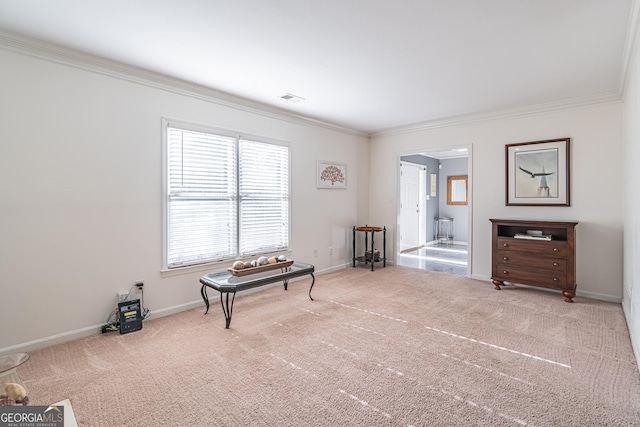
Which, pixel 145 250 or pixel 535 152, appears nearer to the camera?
pixel 145 250

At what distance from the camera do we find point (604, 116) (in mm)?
3877

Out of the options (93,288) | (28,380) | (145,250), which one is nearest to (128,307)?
(93,288)

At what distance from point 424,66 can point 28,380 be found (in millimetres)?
4067

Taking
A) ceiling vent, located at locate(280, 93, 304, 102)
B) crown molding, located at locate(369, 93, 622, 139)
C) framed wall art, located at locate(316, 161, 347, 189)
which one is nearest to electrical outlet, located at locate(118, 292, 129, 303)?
ceiling vent, located at locate(280, 93, 304, 102)

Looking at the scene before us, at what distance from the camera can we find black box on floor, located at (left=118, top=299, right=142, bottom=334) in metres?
2.94

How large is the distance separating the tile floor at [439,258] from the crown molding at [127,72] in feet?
12.1

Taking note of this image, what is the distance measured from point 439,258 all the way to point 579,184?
3.03m

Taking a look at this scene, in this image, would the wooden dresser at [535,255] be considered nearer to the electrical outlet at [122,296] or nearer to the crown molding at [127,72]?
the crown molding at [127,72]

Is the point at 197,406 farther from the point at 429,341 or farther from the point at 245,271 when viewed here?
the point at 429,341

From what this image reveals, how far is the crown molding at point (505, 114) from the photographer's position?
3.88m

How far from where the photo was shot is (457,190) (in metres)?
8.45

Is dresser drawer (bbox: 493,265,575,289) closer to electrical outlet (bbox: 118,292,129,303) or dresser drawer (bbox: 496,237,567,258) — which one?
dresser drawer (bbox: 496,237,567,258)

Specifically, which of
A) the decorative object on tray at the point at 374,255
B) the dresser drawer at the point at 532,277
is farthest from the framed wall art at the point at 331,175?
the dresser drawer at the point at 532,277

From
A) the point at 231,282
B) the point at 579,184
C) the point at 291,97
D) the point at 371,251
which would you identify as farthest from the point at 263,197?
the point at 579,184
